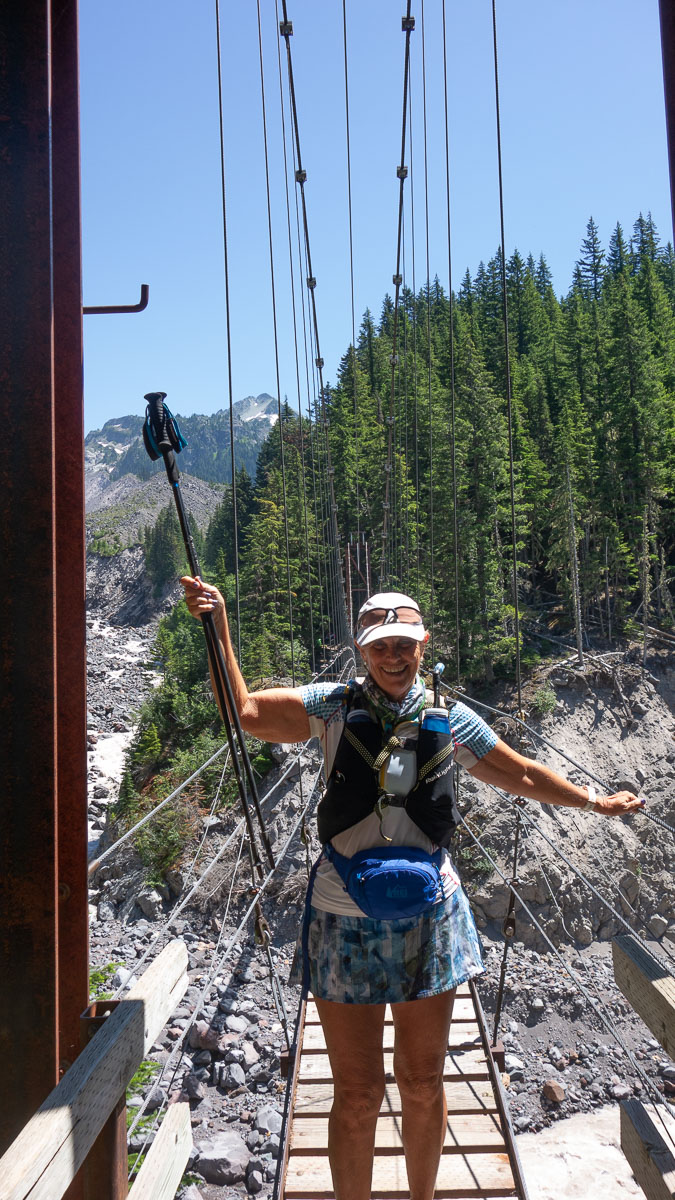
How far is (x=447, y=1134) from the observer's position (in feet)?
10.5

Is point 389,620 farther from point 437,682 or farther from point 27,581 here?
point 27,581

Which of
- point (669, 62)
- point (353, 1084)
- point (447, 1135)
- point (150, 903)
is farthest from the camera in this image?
point (150, 903)

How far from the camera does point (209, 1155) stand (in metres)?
13.3

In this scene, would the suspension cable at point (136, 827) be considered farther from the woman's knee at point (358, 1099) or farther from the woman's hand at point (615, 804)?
the woman's hand at point (615, 804)

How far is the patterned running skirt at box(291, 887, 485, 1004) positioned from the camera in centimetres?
203

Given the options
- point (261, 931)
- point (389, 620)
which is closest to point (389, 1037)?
point (261, 931)

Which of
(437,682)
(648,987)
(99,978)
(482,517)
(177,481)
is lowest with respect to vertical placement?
(99,978)

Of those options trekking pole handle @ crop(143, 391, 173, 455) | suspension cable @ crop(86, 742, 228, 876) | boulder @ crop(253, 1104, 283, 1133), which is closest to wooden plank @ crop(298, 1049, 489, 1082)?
suspension cable @ crop(86, 742, 228, 876)

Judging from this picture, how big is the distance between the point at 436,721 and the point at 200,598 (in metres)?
0.66

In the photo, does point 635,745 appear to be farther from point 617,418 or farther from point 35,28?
point 35,28

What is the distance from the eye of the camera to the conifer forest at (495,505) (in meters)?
29.4

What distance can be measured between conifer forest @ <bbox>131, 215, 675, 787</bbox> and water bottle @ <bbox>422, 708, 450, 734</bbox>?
18630 millimetres

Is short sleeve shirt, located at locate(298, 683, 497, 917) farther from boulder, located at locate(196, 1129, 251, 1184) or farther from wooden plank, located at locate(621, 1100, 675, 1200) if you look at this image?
boulder, located at locate(196, 1129, 251, 1184)

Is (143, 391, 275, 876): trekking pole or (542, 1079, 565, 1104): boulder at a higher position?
A: (143, 391, 275, 876): trekking pole
